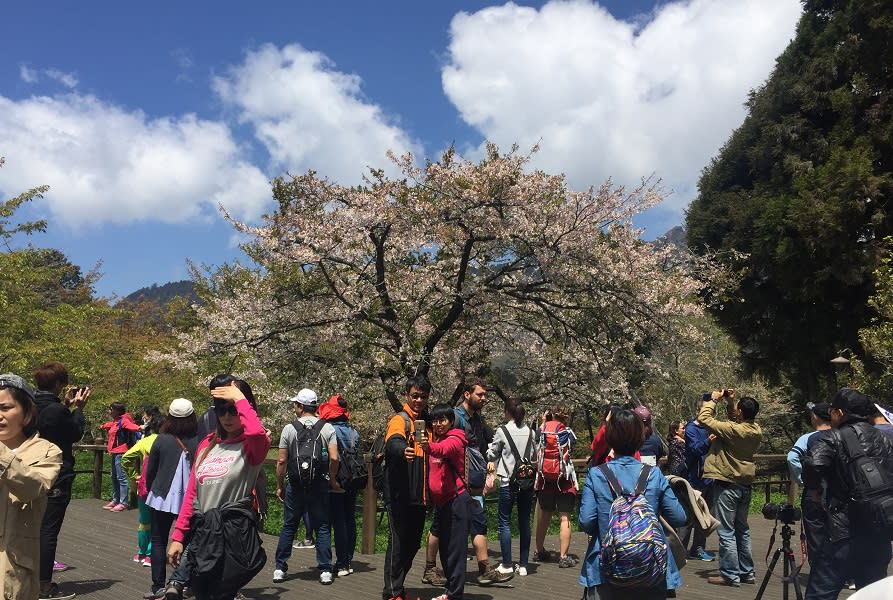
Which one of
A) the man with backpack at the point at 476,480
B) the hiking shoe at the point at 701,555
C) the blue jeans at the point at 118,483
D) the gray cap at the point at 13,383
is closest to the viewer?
the gray cap at the point at 13,383

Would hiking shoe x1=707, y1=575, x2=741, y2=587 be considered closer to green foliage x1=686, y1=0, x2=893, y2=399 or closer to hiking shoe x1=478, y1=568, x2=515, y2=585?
hiking shoe x1=478, y1=568, x2=515, y2=585

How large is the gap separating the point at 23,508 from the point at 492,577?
4.87 meters

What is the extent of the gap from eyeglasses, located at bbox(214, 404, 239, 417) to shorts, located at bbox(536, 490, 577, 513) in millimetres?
4796

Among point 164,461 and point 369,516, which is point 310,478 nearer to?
point 164,461

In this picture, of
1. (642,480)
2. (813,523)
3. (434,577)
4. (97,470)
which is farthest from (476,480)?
(97,470)

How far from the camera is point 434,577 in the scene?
736cm

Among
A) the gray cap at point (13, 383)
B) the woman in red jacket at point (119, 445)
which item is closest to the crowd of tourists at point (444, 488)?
the gray cap at point (13, 383)

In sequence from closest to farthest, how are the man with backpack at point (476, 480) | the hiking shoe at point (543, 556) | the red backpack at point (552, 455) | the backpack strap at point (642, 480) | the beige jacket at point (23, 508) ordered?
the beige jacket at point (23, 508) < the backpack strap at point (642, 480) < the man with backpack at point (476, 480) < the red backpack at point (552, 455) < the hiking shoe at point (543, 556)

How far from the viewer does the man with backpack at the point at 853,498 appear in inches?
187

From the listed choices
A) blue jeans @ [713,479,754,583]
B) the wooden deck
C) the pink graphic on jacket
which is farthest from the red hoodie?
blue jeans @ [713,479,754,583]

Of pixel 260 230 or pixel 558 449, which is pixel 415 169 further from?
pixel 558 449

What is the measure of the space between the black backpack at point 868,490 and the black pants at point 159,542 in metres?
5.31

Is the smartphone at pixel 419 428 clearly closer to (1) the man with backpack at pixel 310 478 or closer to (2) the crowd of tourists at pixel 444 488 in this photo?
(2) the crowd of tourists at pixel 444 488

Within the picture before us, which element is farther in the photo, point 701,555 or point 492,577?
point 701,555
